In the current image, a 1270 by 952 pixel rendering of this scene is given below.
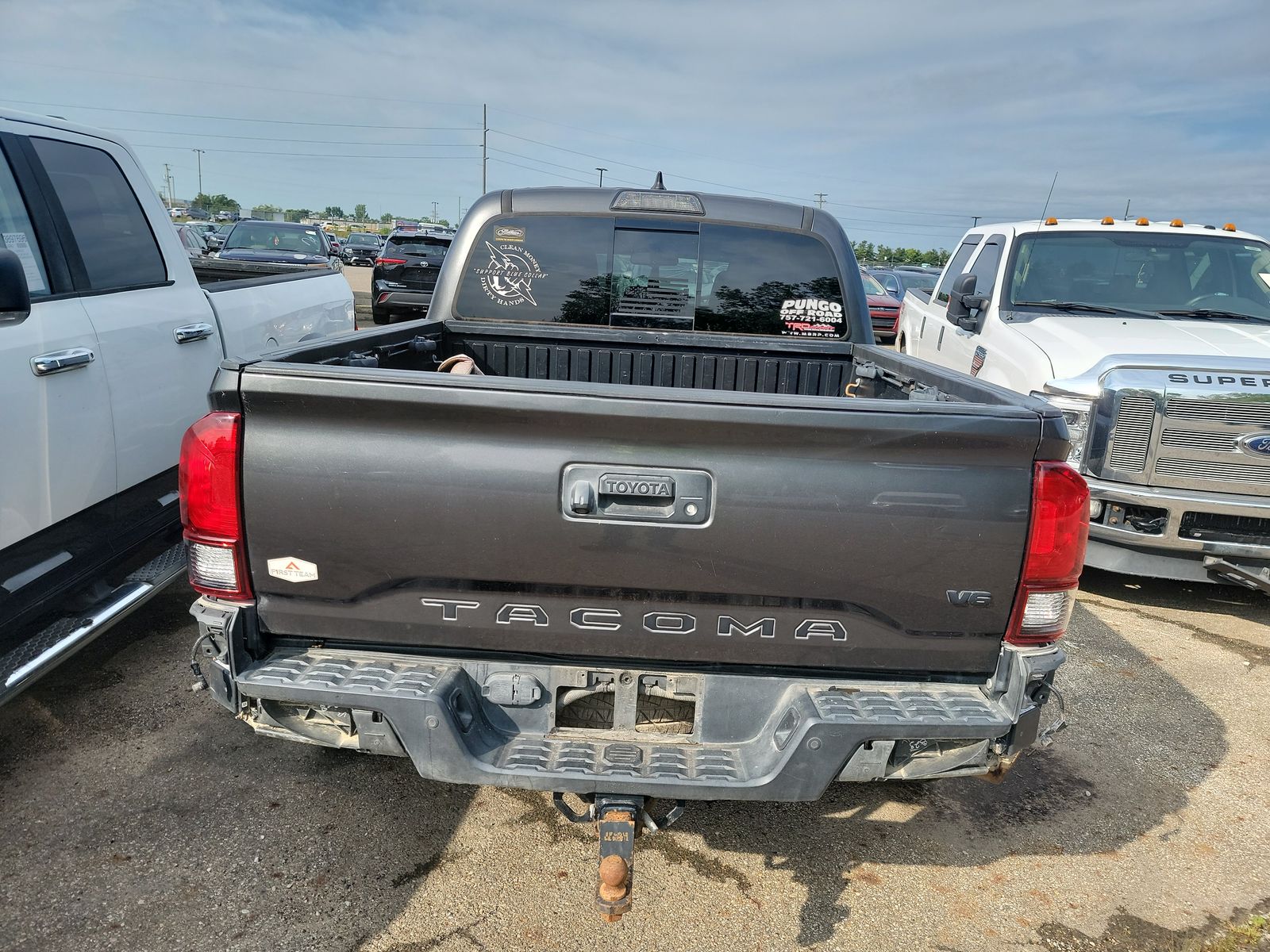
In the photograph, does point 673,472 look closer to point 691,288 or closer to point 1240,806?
point 691,288

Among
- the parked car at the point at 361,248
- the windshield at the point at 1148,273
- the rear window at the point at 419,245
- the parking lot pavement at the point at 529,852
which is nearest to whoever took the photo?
the parking lot pavement at the point at 529,852

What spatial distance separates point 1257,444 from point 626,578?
14.3ft

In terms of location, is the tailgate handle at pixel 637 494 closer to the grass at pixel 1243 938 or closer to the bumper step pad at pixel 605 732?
the bumper step pad at pixel 605 732

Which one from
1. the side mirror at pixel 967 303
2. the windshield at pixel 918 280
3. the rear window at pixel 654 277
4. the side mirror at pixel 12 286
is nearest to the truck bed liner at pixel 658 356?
the rear window at pixel 654 277

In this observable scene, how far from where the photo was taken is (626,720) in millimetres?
2404

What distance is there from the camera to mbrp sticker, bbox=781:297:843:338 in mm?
4129

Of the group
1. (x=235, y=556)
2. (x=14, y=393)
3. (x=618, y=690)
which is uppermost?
(x=14, y=393)

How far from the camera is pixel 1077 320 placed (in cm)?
588

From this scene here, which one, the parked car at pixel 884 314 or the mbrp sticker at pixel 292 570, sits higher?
the parked car at pixel 884 314

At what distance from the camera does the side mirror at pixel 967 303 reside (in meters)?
6.57

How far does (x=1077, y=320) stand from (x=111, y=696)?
19.6 feet

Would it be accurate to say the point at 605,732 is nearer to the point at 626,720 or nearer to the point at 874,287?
the point at 626,720

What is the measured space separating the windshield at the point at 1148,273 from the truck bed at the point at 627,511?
4.78 meters

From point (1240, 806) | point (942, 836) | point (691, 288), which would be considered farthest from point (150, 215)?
point (1240, 806)
